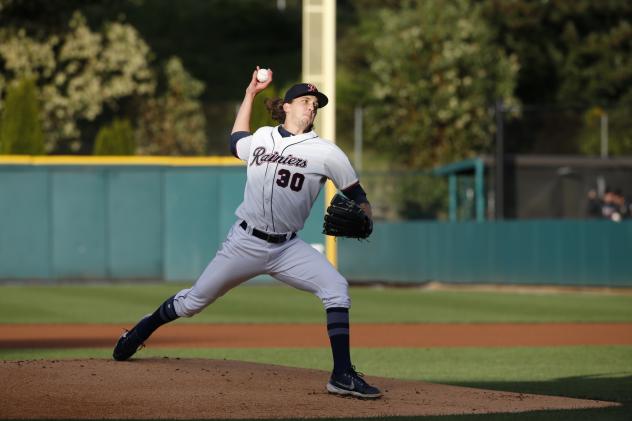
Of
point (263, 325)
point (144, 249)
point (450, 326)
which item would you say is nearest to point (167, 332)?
point (263, 325)

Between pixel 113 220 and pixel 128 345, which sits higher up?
pixel 113 220

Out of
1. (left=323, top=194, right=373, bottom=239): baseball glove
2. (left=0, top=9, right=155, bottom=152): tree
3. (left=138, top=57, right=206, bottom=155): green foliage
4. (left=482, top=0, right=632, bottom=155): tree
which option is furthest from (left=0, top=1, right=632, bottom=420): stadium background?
(left=482, top=0, right=632, bottom=155): tree

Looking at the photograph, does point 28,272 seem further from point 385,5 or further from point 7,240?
point 385,5

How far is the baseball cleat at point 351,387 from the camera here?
278 inches

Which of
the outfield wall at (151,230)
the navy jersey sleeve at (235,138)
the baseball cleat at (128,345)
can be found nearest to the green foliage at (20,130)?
the outfield wall at (151,230)

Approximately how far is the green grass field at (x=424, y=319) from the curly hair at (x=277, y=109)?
2.11 meters

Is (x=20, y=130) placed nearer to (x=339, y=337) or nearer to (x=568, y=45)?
(x=339, y=337)

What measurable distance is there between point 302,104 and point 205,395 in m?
1.81

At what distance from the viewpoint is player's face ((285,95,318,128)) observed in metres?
7.28

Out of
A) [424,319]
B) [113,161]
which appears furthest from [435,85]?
[424,319]

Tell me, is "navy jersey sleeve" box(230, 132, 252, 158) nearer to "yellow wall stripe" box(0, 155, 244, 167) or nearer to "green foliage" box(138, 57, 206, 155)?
"yellow wall stripe" box(0, 155, 244, 167)

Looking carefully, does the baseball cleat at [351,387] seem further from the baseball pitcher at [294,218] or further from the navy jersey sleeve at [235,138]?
the navy jersey sleeve at [235,138]

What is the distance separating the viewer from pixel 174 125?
138 feet

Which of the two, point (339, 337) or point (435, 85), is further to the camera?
point (435, 85)
